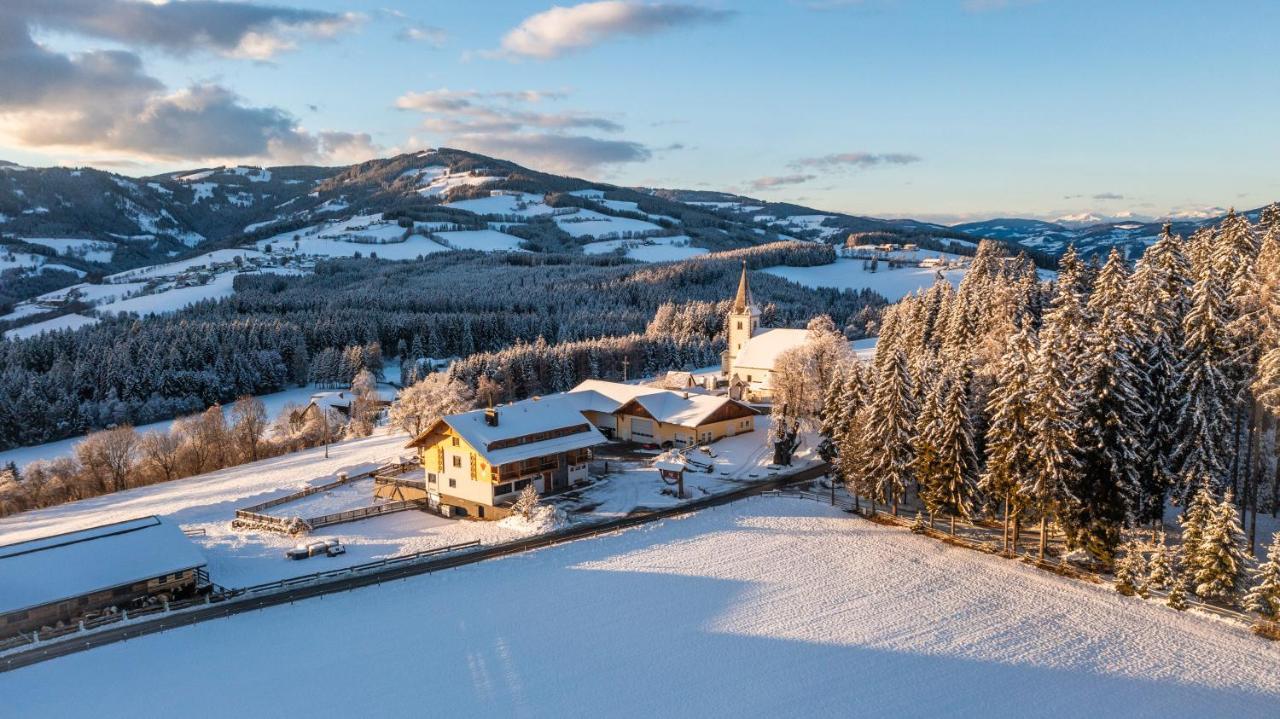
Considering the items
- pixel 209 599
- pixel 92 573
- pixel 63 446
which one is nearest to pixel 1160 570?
pixel 209 599

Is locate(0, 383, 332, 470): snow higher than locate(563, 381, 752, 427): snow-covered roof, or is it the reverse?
locate(563, 381, 752, 427): snow-covered roof

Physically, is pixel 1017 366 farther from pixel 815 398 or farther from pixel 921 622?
pixel 815 398

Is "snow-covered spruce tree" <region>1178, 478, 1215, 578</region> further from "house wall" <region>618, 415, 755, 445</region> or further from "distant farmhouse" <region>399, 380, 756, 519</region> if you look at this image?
"house wall" <region>618, 415, 755, 445</region>

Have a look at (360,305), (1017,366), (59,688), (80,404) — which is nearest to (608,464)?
(1017,366)

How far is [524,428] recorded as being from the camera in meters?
48.9

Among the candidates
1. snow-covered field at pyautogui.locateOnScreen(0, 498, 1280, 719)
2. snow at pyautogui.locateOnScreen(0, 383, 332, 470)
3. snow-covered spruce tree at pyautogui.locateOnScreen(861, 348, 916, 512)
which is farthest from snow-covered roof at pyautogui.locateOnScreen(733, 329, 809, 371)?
snow at pyautogui.locateOnScreen(0, 383, 332, 470)

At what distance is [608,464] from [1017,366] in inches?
1165

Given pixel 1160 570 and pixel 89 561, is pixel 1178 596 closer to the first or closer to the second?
pixel 1160 570

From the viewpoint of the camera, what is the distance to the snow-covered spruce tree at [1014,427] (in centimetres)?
3531

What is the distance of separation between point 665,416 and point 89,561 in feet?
129

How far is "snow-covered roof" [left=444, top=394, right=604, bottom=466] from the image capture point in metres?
46.6

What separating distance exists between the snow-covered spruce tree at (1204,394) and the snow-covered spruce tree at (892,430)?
1216 centimetres

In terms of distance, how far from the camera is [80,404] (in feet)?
322

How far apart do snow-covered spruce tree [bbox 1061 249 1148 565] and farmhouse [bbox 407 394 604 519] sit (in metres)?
29.2
